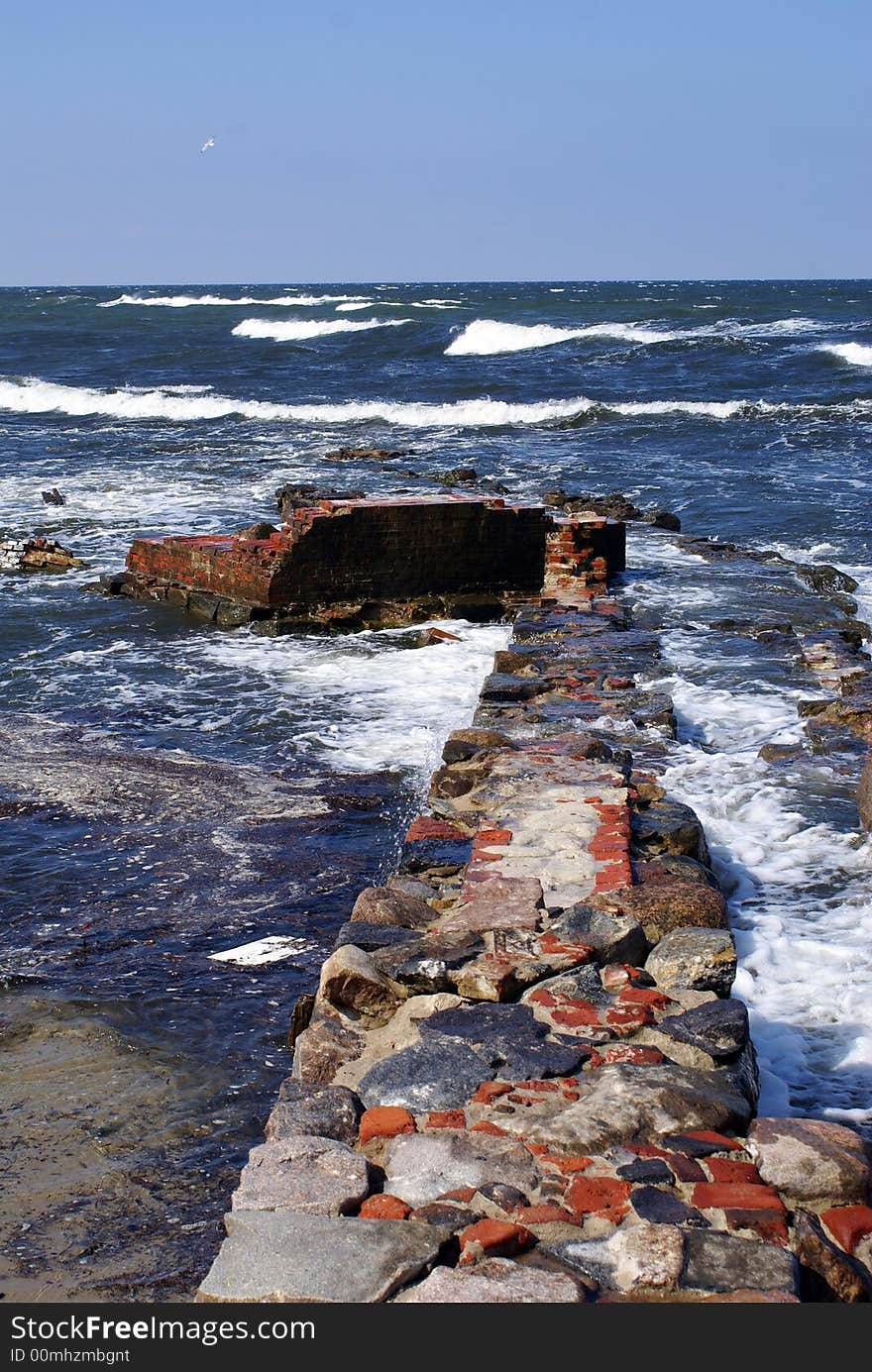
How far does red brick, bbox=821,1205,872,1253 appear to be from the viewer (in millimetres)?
3258

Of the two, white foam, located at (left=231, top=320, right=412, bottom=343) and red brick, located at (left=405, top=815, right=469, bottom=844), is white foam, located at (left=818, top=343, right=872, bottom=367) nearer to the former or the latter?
white foam, located at (left=231, top=320, right=412, bottom=343)

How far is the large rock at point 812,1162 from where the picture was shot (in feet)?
11.1

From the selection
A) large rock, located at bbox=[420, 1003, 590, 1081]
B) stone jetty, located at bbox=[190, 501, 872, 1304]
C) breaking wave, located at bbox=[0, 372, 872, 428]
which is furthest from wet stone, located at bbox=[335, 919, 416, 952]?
breaking wave, located at bbox=[0, 372, 872, 428]

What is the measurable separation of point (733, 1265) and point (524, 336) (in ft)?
157

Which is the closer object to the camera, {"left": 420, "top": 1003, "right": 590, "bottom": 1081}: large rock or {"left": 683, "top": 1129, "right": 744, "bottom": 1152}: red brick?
{"left": 683, "top": 1129, "right": 744, "bottom": 1152}: red brick

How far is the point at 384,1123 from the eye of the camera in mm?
3719

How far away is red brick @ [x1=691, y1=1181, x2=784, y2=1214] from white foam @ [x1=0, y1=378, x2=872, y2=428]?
24258 mm

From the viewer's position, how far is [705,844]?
20.1ft

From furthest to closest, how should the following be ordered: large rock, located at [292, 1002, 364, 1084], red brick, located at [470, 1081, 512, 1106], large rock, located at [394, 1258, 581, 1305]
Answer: large rock, located at [292, 1002, 364, 1084] → red brick, located at [470, 1081, 512, 1106] → large rock, located at [394, 1258, 581, 1305]

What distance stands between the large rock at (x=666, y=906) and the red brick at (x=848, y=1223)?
150cm

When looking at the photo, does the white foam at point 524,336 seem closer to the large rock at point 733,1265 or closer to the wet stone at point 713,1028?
the wet stone at point 713,1028

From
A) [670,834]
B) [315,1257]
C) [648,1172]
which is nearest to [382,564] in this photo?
[670,834]
